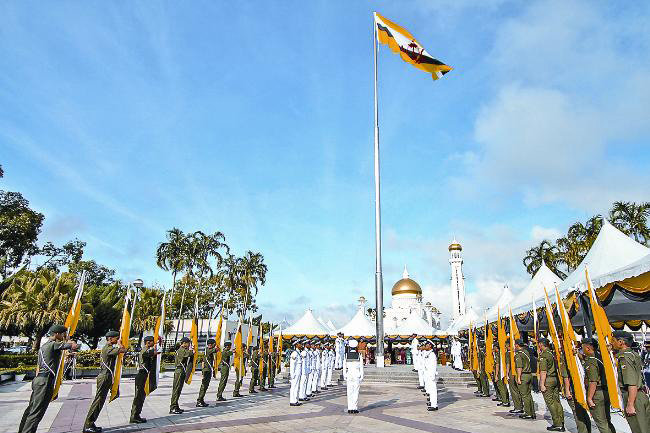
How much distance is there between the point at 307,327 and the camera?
3056cm

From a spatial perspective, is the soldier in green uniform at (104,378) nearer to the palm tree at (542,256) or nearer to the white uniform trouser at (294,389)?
the white uniform trouser at (294,389)

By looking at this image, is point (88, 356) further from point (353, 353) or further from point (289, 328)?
point (353, 353)

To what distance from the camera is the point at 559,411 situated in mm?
8578

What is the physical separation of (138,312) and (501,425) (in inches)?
1557

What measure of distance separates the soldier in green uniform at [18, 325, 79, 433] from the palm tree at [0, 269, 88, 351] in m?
23.2

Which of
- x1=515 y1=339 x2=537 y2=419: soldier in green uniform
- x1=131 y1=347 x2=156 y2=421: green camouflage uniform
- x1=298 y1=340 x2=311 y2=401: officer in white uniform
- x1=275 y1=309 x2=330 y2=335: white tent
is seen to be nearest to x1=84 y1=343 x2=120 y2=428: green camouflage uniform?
x1=131 y1=347 x2=156 y2=421: green camouflage uniform

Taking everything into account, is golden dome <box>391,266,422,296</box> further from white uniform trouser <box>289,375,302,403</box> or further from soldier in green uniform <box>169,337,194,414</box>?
soldier in green uniform <box>169,337,194,414</box>

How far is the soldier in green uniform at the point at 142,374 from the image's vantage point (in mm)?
9117

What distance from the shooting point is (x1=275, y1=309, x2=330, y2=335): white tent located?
30.2 metres

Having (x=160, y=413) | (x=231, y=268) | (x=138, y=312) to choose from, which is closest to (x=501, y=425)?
(x=160, y=413)

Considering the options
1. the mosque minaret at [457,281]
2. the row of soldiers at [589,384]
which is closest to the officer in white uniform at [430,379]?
the row of soldiers at [589,384]

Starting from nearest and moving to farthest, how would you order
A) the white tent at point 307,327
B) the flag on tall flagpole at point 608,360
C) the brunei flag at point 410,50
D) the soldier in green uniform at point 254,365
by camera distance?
the flag on tall flagpole at point 608,360, the soldier in green uniform at point 254,365, the brunei flag at point 410,50, the white tent at point 307,327

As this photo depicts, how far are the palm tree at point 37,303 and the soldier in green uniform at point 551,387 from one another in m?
28.6

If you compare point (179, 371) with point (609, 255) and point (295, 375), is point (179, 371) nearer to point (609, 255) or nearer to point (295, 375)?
point (295, 375)
